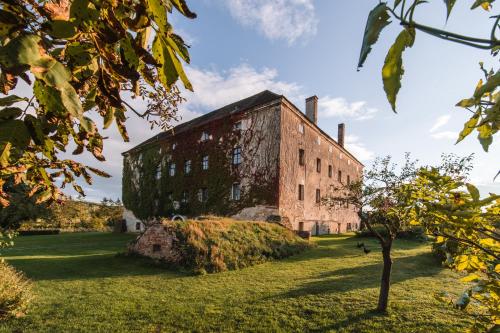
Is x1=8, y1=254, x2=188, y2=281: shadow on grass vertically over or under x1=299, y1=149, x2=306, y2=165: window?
under

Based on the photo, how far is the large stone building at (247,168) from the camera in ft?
68.1

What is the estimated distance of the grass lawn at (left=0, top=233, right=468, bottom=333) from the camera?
227 inches

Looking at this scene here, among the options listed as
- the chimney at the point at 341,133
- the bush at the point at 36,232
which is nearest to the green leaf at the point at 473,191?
the chimney at the point at 341,133

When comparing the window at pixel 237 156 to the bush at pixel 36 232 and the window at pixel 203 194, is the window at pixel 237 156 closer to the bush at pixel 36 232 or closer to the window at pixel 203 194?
the window at pixel 203 194

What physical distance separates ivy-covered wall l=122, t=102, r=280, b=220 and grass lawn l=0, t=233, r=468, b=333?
10012mm

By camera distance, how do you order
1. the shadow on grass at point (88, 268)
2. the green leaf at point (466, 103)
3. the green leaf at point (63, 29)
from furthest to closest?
the shadow on grass at point (88, 268), the green leaf at point (466, 103), the green leaf at point (63, 29)

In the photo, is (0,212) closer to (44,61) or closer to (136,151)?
(136,151)

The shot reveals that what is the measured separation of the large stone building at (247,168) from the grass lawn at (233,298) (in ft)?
32.3

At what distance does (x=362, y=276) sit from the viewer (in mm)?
9477

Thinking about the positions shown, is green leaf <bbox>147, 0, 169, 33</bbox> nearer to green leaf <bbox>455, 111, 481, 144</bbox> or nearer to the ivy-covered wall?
green leaf <bbox>455, 111, 481, 144</bbox>

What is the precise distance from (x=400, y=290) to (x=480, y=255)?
6980 mm

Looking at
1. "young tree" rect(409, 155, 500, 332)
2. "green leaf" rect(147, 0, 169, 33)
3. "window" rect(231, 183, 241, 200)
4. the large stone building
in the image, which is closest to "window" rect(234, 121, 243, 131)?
the large stone building

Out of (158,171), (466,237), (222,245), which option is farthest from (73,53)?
(158,171)

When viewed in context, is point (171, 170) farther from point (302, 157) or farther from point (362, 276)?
point (362, 276)
